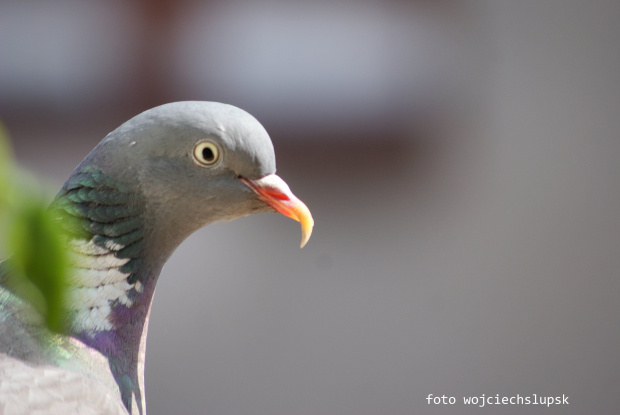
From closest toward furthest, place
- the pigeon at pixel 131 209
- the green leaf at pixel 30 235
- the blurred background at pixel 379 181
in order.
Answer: the green leaf at pixel 30 235 → the pigeon at pixel 131 209 → the blurred background at pixel 379 181

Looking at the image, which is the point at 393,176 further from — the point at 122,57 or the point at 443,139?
the point at 122,57

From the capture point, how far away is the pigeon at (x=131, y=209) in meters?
0.79

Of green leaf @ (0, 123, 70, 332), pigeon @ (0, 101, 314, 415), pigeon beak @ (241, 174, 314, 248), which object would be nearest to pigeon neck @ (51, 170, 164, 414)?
pigeon @ (0, 101, 314, 415)

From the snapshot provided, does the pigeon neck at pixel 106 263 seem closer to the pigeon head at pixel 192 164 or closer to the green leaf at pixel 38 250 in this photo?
the pigeon head at pixel 192 164

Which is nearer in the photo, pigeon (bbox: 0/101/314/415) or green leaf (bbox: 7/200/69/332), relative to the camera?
green leaf (bbox: 7/200/69/332)

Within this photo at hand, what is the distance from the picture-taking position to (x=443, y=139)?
211 centimetres

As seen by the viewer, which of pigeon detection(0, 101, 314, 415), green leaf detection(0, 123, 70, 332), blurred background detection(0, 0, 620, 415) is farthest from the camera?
blurred background detection(0, 0, 620, 415)

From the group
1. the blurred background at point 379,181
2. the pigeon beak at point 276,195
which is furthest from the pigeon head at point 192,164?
the blurred background at point 379,181

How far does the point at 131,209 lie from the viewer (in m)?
0.82

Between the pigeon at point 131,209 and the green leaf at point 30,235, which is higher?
the green leaf at point 30,235

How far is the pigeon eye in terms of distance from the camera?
2.68 ft

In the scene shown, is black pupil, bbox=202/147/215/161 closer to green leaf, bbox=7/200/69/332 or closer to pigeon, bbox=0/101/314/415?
pigeon, bbox=0/101/314/415

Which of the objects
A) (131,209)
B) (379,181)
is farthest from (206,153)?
(379,181)

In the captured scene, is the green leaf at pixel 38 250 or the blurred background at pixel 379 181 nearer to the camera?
the green leaf at pixel 38 250
